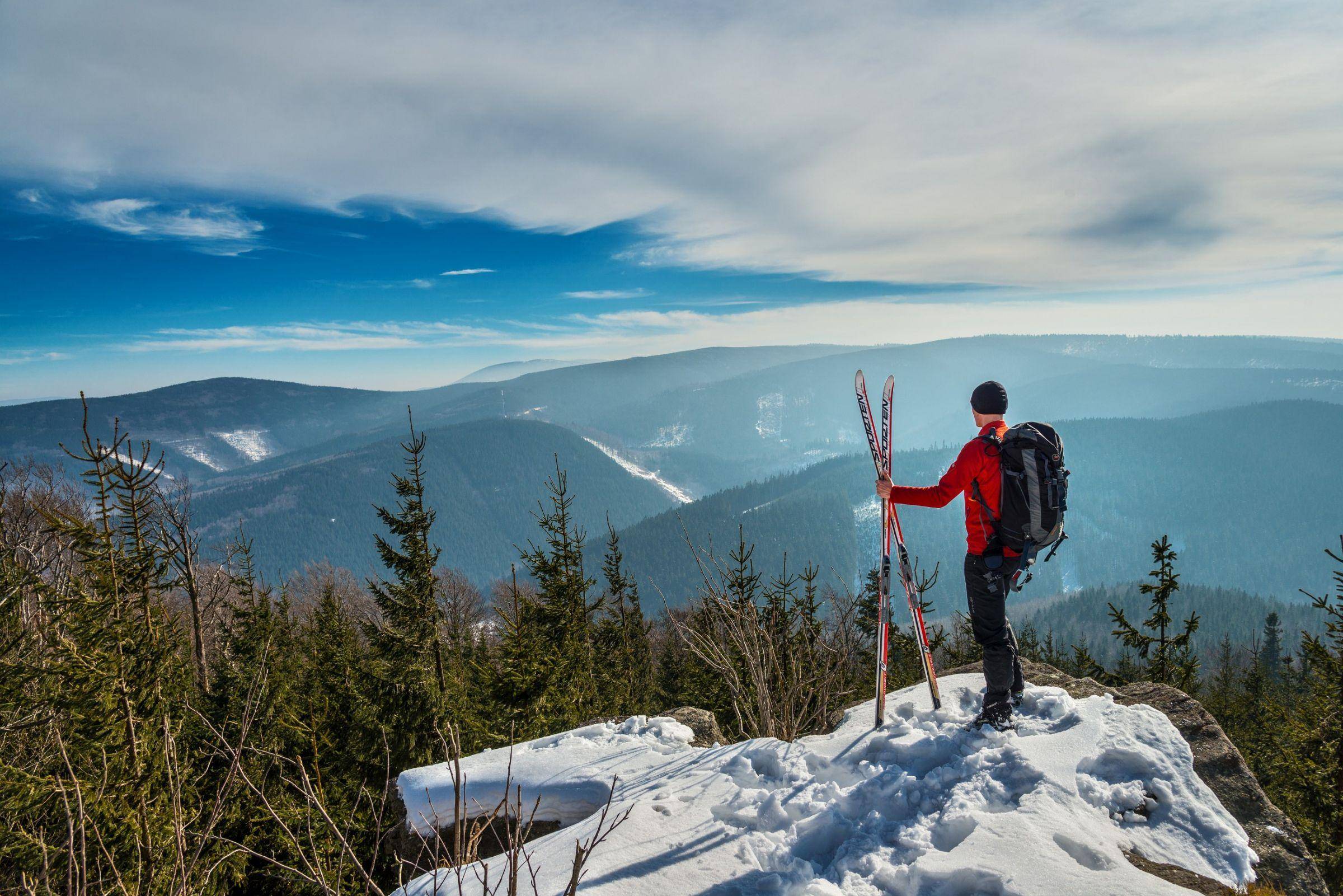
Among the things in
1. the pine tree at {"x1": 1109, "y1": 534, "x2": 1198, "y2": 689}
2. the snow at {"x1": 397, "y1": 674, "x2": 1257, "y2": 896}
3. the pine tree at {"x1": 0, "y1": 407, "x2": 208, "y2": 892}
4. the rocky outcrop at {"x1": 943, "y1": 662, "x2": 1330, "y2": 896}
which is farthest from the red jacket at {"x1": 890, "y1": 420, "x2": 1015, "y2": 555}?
the pine tree at {"x1": 1109, "y1": 534, "x2": 1198, "y2": 689}

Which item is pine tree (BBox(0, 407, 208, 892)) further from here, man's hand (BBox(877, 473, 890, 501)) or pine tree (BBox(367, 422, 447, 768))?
man's hand (BBox(877, 473, 890, 501))

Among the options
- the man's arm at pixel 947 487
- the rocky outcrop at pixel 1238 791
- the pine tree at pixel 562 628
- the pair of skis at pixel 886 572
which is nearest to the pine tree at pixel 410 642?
the pine tree at pixel 562 628

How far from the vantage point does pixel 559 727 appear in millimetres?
14320

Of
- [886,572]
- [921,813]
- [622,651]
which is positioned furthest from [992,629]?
[622,651]

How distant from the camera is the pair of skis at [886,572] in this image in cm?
598

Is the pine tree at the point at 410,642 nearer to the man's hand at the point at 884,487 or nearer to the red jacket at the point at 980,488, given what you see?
the man's hand at the point at 884,487

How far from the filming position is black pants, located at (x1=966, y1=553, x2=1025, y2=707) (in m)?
5.55

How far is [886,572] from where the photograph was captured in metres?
6.32

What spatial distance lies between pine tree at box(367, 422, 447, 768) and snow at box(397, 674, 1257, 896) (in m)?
11.2

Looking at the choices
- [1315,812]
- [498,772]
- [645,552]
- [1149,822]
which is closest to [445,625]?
[498,772]

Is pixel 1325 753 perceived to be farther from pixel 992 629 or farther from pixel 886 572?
pixel 886 572

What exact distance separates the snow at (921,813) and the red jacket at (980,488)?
173cm

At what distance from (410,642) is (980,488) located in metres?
14.9

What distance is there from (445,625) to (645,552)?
181756 mm
